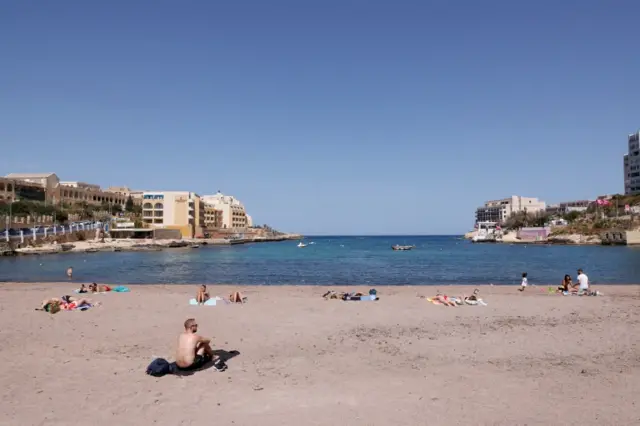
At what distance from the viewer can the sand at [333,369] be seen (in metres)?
7.33

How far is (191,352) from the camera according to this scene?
378 inches

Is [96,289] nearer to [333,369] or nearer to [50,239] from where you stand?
[333,369]

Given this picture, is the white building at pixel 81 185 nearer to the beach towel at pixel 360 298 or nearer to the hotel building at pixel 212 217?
the hotel building at pixel 212 217

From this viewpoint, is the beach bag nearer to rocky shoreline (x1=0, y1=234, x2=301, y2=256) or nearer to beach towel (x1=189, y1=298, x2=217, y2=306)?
beach towel (x1=189, y1=298, x2=217, y2=306)

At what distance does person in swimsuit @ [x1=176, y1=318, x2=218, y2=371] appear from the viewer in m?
9.55

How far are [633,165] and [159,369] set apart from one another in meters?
198

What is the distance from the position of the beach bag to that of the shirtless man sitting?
0.78ft

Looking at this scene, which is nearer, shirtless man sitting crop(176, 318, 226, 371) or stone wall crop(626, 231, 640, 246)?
shirtless man sitting crop(176, 318, 226, 371)

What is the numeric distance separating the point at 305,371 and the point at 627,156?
203008 mm

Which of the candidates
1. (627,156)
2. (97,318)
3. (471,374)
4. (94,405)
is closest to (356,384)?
(471,374)

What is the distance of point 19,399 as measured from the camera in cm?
786

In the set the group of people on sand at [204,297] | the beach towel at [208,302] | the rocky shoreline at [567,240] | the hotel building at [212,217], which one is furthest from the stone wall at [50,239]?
the rocky shoreline at [567,240]

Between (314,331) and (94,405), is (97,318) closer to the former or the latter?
(314,331)

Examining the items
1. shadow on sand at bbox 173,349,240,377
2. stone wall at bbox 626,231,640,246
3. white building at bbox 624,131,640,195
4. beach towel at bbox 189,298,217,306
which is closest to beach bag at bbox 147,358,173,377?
shadow on sand at bbox 173,349,240,377
